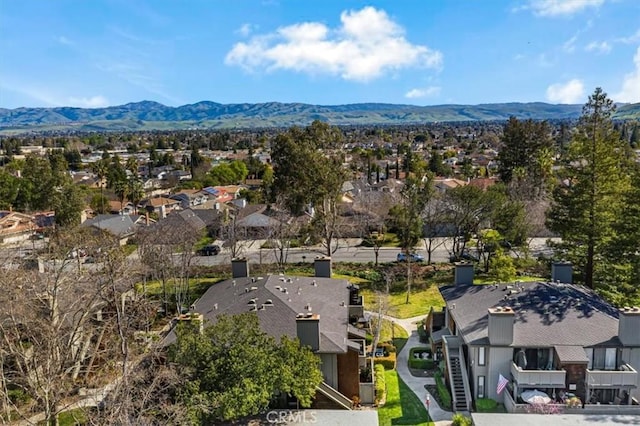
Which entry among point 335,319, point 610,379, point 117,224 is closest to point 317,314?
point 335,319

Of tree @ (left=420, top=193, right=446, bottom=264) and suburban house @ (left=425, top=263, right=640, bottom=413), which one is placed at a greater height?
tree @ (left=420, top=193, right=446, bottom=264)

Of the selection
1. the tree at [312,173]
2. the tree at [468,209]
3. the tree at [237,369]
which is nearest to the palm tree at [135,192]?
the tree at [312,173]

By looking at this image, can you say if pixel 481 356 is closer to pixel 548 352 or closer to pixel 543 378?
pixel 543 378

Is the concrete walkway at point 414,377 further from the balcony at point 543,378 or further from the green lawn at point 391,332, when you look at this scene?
the balcony at point 543,378

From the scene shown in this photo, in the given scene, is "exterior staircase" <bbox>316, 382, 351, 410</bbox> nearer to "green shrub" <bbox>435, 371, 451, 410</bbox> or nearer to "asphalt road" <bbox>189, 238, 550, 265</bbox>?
"green shrub" <bbox>435, 371, 451, 410</bbox>

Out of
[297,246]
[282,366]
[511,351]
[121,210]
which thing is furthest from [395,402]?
[121,210]

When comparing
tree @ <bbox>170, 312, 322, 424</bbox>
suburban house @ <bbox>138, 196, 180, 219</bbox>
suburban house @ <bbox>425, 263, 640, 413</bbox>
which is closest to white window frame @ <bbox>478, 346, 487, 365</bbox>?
suburban house @ <bbox>425, 263, 640, 413</bbox>

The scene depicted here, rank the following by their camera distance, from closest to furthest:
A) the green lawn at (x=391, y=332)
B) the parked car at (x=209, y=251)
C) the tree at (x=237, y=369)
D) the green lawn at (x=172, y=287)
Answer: the tree at (x=237, y=369) < the green lawn at (x=391, y=332) < the green lawn at (x=172, y=287) < the parked car at (x=209, y=251)

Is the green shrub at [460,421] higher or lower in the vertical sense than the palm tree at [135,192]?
lower
